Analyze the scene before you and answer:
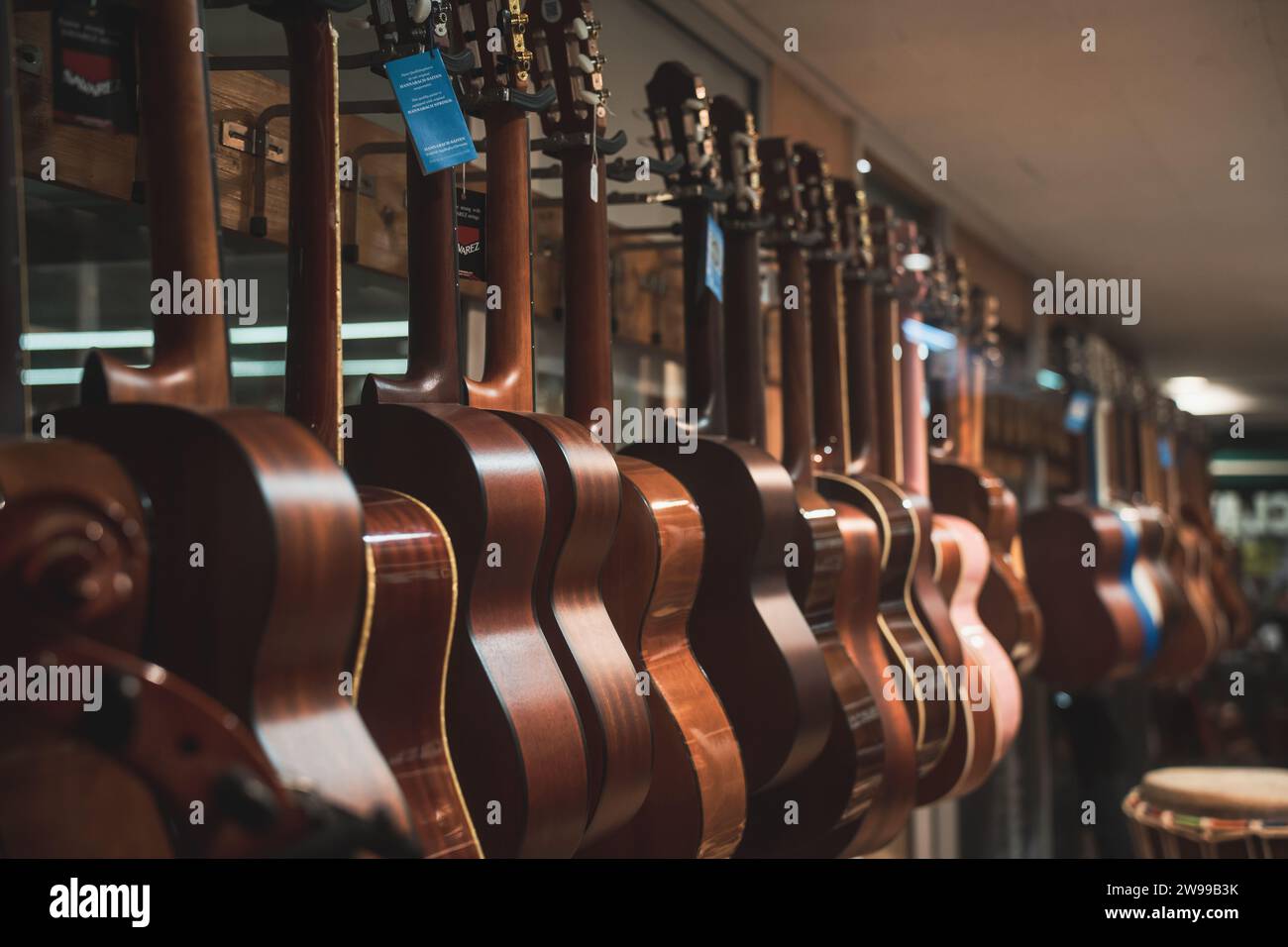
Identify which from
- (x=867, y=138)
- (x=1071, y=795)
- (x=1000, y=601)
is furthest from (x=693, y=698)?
(x=1071, y=795)

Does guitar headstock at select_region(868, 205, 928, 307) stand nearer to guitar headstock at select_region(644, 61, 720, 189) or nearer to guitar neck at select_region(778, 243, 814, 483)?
guitar neck at select_region(778, 243, 814, 483)

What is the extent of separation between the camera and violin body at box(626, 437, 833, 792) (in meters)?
1.83

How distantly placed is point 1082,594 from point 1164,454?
2175 mm

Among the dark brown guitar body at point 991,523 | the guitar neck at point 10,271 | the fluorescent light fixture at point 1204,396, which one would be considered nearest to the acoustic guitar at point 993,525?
the dark brown guitar body at point 991,523

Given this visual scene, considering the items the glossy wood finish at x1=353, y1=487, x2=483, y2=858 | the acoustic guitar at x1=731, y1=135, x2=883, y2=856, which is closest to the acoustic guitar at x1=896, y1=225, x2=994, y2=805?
the acoustic guitar at x1=731, y1=135, x2=883, y2=856

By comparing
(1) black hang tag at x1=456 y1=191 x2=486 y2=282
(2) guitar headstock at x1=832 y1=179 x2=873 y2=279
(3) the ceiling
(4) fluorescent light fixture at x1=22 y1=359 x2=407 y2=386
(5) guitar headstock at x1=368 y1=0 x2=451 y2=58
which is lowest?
(1) black hang tag at x1=456 y1=191 x2=486 y2=282

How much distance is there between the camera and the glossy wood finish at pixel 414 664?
45.9 inches

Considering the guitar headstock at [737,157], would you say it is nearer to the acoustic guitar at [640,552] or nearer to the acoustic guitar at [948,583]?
the acoustic guitar at [640,552]

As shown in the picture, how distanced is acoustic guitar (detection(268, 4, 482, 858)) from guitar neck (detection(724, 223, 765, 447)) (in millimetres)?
929

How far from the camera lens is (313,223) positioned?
4.22ft

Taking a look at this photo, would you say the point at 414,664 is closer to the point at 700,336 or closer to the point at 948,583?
the point at 700,336

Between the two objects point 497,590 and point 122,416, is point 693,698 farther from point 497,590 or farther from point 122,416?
point 122,416

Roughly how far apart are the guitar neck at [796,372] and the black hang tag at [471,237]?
77 centimetres
